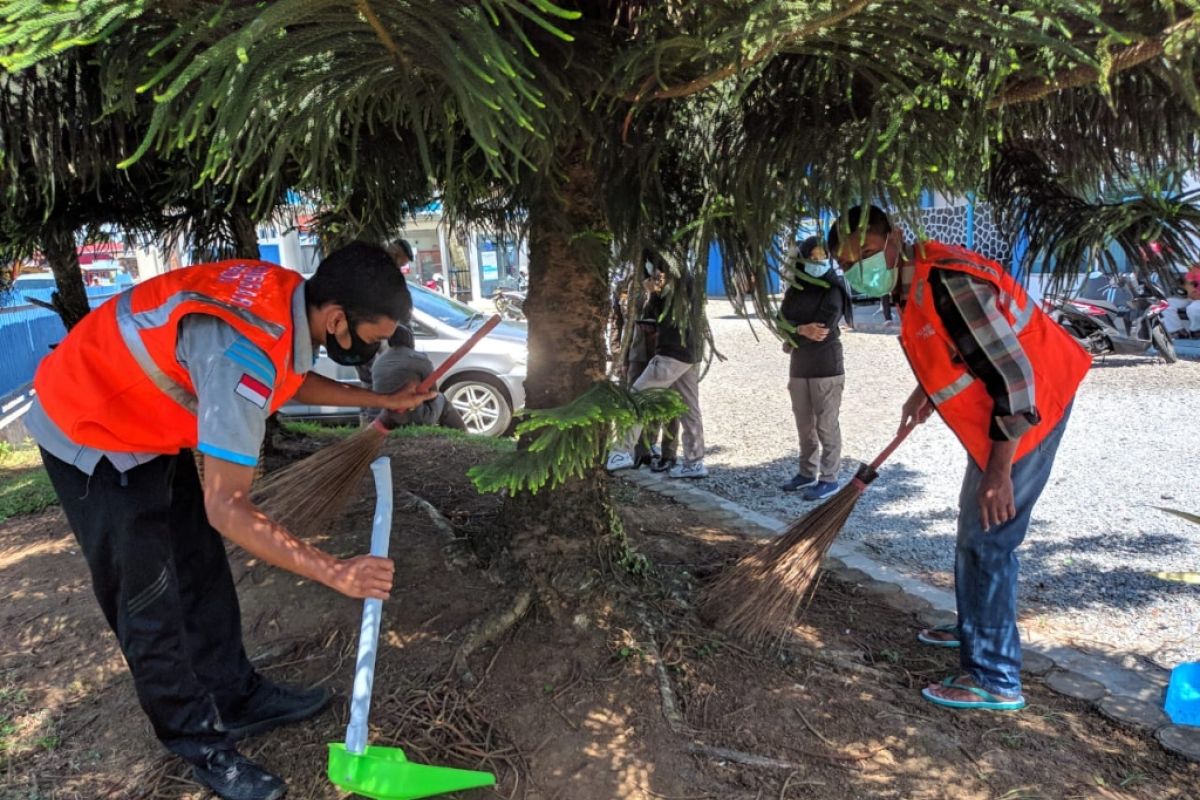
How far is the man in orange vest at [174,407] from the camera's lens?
1.88 m

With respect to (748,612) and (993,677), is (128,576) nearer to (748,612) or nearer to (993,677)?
(748,612)

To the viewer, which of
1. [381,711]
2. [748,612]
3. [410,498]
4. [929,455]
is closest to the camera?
[381,711]

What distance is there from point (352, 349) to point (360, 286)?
21 cm

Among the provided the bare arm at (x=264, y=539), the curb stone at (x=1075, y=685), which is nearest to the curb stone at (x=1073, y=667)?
the curb stone at (x=1075, y=685)

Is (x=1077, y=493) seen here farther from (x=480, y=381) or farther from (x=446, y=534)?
(x=480, y=381)

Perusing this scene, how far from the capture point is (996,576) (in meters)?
2.54

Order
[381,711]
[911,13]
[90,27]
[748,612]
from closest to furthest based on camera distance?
[90,27] → [911,13] → [381,711] → [748,612]

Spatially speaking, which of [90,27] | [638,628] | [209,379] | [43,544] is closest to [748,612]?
[638,628]

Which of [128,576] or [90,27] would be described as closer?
[90,27]

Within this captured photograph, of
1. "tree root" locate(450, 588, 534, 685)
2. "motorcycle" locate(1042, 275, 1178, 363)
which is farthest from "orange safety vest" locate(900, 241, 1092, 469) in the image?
"motorcycle" locate(1042, 275, 1178, 363)

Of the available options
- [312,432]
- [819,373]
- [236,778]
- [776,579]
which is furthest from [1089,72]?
[312,432]

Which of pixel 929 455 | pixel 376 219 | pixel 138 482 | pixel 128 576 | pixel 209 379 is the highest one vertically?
pixel 376 219

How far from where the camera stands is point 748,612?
9.34 feet

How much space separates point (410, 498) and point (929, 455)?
424cm
